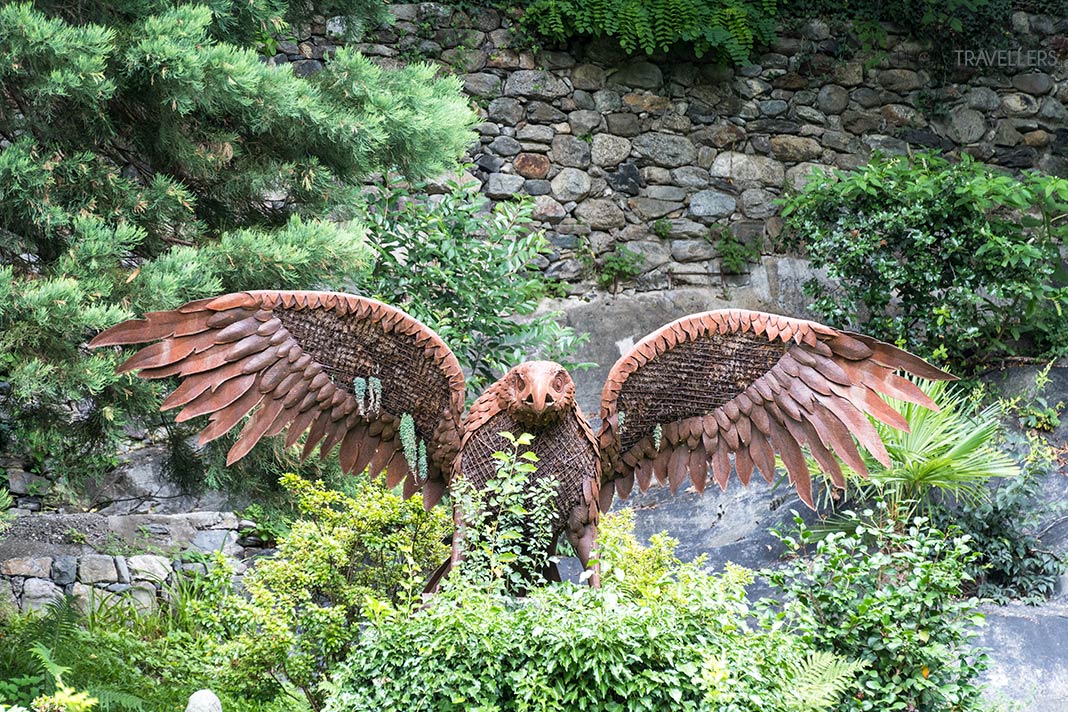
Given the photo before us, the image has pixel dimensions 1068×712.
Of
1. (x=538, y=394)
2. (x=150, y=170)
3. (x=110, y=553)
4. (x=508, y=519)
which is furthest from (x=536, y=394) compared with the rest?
(x=110, y=553)

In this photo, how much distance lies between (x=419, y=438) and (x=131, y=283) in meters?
1.36

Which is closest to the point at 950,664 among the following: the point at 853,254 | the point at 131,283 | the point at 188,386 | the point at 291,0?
the point at 188,386

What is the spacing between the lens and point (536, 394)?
12.6 feet

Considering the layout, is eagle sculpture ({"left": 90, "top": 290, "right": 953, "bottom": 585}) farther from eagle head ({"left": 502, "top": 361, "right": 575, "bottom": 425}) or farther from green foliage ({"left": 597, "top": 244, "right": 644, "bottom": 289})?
green foliage ({"left": 597, "top": 244, "right": 644, "bottom": 289})

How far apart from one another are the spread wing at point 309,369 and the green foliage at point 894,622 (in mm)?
1393

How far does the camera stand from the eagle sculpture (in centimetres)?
396

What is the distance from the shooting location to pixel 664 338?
4.04 m

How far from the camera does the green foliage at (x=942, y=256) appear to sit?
741 cm

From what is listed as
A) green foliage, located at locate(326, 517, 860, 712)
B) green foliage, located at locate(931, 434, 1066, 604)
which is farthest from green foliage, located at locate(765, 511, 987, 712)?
green foliage, located at locate(931, 434, 1066, 604)

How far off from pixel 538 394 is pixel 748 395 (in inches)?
34.3

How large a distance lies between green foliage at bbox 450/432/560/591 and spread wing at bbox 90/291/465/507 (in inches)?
11.9

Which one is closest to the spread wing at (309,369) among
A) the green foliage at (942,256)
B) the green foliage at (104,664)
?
the green foliage at (104,664)

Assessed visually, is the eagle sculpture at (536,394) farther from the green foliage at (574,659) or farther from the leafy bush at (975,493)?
the leafy bush at (975,493)

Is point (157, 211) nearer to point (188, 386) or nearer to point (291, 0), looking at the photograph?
point (188, 386)
